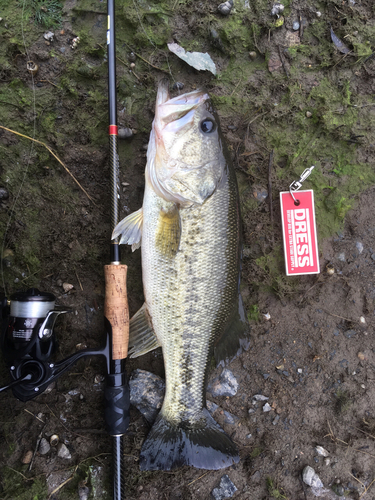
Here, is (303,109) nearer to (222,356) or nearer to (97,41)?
(97,41)

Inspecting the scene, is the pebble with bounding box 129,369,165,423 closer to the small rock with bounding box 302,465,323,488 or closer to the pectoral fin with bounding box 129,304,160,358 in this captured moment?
the pectoral fin with bounding box 129,304,160,358

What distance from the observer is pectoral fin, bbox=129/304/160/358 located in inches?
98.9

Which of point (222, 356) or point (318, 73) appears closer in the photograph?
point (222, 356)

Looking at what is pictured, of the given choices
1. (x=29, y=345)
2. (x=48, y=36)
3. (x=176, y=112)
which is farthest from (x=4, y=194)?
(x=176, y=112)

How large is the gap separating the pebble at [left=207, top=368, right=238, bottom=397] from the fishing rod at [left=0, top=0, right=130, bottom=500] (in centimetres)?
81

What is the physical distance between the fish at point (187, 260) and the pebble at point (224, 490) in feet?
1.35

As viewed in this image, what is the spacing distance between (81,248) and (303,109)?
2397 mm

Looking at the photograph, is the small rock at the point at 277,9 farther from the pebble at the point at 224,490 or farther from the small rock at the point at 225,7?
the pebble at the point at 224,490

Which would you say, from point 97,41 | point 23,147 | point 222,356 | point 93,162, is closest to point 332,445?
point 222,356

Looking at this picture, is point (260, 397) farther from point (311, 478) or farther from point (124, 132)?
point (124, 132)

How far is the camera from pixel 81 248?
2.60 metres

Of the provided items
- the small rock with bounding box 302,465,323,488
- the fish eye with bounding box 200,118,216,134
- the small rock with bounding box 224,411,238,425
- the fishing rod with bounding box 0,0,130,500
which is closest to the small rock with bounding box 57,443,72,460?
the fishing rod with bounding box 0,0,130,500

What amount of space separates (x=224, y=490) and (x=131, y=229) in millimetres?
2333

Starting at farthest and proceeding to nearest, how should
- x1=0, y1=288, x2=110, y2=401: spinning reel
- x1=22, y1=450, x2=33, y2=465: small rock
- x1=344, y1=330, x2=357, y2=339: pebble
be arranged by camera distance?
x1=344, y1=330, x2=357, y2=339: pebble
x1=22, y1=450, x2=33, y2=465: small rock
x1=0, y1=288, x2=110, y2=401: spinning reel
